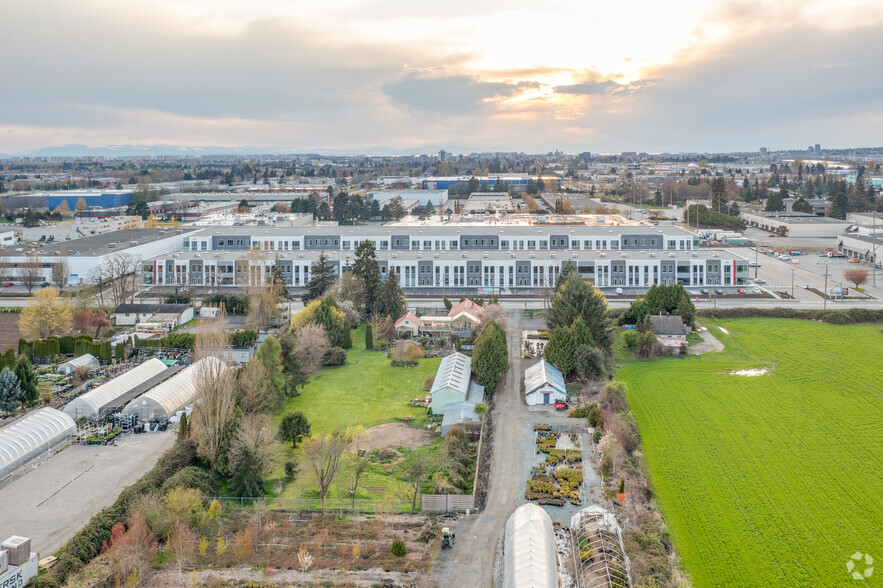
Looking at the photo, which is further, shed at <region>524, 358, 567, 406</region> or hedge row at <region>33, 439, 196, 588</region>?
shed at <region>524, 358, 567, 406</region>

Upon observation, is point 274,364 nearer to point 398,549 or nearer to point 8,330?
point 398,549

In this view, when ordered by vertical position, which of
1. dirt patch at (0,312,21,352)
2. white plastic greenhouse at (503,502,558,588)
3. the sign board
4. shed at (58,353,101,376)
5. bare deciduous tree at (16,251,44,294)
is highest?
bare deciduous tree at (16,251,44,294)

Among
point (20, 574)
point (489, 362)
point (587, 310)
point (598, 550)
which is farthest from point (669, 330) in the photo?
point (20, 574)

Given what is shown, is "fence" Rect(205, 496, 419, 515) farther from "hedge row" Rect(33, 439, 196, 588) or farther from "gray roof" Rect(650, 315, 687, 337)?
"gray roof" Rect(650, 315, 687, 337)

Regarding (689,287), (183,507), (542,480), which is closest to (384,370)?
(542,480)

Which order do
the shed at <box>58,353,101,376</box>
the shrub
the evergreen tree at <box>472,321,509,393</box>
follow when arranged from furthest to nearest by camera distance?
1. the shed at <box>58,353,101,376</box>
2. the evergreen tree at <box>472,321,509,393</box>
3. the shrub

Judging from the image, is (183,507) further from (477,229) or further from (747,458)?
(477,229)

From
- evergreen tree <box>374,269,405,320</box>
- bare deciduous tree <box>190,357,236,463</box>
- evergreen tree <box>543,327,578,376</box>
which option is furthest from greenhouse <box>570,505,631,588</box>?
evergreen tree <box>374,269,405,320</box>

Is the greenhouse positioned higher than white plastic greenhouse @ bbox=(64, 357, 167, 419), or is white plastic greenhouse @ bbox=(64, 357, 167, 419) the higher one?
white plastic greenhouse @ bbox=(64, 357, 167, 419)
